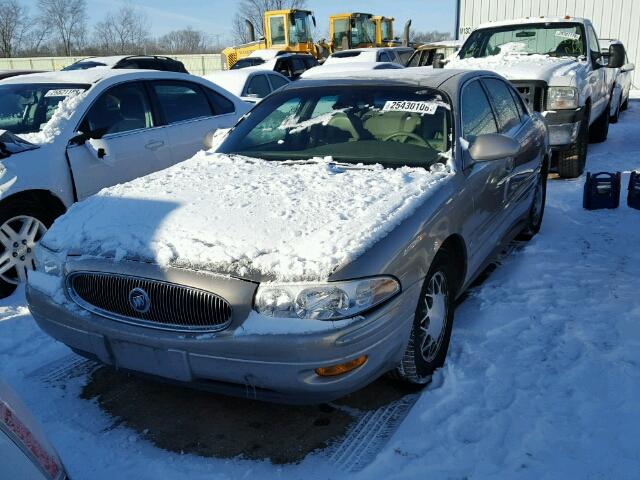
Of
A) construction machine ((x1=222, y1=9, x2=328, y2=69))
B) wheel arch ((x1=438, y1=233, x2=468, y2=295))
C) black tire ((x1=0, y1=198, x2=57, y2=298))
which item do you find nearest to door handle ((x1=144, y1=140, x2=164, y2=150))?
black tire ((x1=0, y1=198, x2=57, y2=298))

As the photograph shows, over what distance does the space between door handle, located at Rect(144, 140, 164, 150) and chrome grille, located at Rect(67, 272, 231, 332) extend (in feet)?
9.52

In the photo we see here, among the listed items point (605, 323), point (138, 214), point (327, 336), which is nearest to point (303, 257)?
point (327, 336)

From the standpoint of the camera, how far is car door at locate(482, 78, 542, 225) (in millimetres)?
4355

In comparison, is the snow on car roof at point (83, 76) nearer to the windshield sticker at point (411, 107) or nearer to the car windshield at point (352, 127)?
the car windshield at point (352, 127)

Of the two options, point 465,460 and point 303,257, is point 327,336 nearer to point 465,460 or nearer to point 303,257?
point 303,257

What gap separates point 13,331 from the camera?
3906 millimetres

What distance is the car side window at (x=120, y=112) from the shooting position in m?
5.16

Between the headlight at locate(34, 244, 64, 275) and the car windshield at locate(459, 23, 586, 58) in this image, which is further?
the car windshield at locate(459, 23, 586, 58)

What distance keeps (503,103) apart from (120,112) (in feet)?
11.0

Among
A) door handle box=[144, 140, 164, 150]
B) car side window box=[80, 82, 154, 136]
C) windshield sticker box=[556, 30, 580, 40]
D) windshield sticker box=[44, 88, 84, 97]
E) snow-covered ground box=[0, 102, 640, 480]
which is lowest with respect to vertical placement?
snow-covered ground box=[0, 102, 640, 480]

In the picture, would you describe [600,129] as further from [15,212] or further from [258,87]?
[15,212]

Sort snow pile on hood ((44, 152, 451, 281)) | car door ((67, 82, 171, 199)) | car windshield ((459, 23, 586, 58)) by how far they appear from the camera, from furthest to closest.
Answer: car windshield ((459, 23, 586, 58)) → car door ((67, 82, 171, 199)) → snow pile on hood ((44, 152, 451, 281))

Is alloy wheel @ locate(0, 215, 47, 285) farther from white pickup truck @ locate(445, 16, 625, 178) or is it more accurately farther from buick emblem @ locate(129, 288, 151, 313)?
white pickup truck @ locate(445, 16, 625, 178)

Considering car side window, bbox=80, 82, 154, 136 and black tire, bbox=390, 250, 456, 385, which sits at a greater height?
car side window, bbox=80, 82, 154, 136
